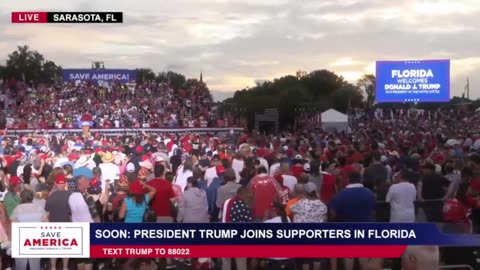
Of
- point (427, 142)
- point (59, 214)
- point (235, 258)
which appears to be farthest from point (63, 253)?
point (427, 142)

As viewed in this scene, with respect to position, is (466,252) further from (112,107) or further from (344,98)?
(344,98)

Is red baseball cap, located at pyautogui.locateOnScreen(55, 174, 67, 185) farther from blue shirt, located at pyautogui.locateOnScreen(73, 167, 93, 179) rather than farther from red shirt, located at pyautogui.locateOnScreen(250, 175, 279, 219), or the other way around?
red shirt, located at pyautogui.locateOnScreen(250, 175, 279, 219)

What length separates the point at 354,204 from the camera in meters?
8.82

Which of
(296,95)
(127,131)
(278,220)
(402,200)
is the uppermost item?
(296,95)

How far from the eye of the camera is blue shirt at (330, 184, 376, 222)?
28.9ft

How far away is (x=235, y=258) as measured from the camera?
9.48 meters

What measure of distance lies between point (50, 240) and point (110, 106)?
2070 centimetres

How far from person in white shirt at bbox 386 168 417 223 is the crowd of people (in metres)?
15.5

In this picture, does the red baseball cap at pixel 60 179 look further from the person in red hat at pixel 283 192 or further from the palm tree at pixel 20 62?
the palm tree at pixel 20 62

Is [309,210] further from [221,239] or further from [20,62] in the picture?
[20,62]

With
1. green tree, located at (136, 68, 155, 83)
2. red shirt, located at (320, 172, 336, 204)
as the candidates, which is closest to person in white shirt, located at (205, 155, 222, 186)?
red shirt, located at (320, 172, 336, 204)

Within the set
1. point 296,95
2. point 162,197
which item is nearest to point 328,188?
point 162,197

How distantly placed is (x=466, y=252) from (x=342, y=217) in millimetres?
1793

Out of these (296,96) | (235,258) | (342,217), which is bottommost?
(235,258)
